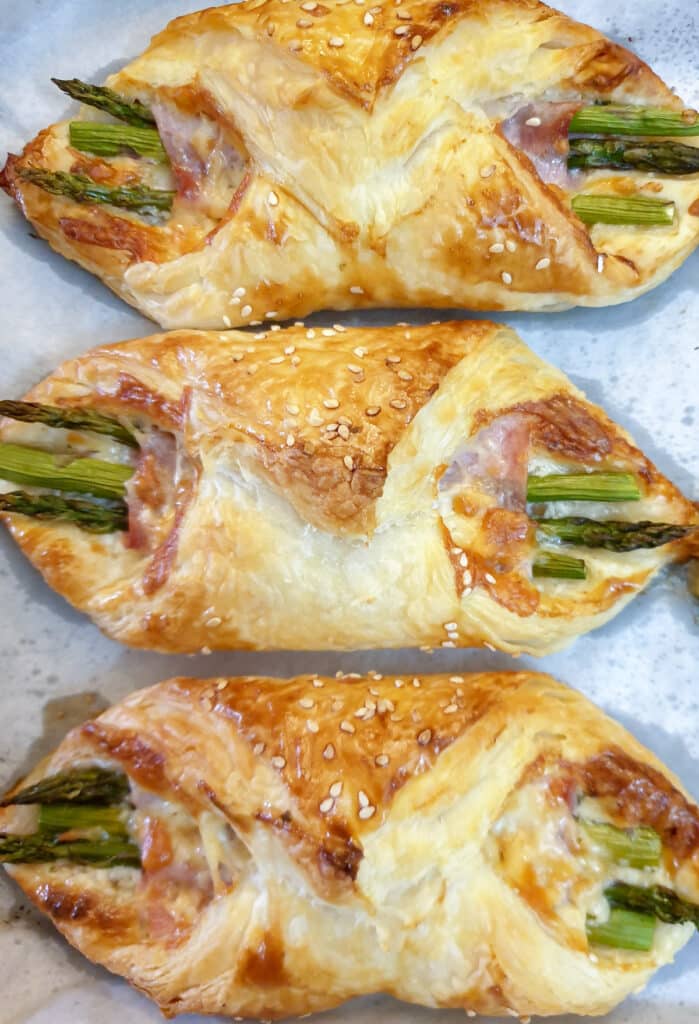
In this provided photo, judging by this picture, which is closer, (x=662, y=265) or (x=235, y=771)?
(x=235, y=771)

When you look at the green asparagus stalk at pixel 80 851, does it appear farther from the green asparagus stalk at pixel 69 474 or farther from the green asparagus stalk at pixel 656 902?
the green asparagus stalk at pixel 656 902

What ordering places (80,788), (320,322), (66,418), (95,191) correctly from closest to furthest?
(80,788) → (66,418) → (95,191) → (320,322)

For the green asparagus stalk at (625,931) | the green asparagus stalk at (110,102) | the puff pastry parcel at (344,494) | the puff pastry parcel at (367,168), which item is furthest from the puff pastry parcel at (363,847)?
the green asparagus stalk at (110,102)

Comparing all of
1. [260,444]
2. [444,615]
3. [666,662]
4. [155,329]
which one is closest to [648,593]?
[666,662]

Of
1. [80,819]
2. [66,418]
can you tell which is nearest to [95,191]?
[66,418]

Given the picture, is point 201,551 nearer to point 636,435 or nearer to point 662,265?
point 636,435

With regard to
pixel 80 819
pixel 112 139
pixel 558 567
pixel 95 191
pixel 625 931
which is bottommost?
pixel 625 931

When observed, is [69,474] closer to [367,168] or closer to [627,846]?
[367,168]
